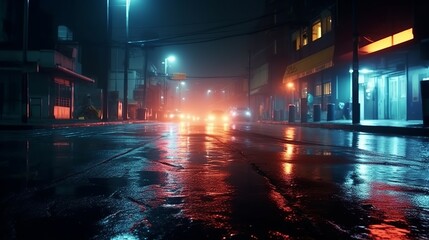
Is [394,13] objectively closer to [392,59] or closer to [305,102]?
[392,59]

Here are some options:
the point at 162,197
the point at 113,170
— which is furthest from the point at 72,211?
the point at 113,170

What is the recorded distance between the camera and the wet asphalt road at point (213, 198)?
379 centimetres

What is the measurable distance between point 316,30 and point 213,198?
38.1 meters

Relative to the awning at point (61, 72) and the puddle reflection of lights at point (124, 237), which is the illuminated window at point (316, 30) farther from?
the puddle reflection of lights at point (124, 237)

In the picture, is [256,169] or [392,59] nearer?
[256,169]

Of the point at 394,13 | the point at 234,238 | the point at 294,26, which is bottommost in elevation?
the point at 234,238

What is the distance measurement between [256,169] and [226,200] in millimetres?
2690

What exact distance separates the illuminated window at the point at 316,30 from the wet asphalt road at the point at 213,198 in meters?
32.3

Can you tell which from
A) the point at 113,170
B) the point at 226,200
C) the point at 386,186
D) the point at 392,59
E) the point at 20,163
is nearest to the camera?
the point at 226,200

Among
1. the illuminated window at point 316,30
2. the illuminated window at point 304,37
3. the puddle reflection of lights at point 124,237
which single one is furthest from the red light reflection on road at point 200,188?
the illuminated window at point 304,37

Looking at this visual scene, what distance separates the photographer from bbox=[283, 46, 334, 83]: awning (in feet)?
109

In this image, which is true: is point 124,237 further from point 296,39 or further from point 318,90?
point 296,39

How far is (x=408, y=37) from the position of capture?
79.4 feet

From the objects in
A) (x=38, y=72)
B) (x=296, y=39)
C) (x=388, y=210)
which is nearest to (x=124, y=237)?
(x=388, y=210)
